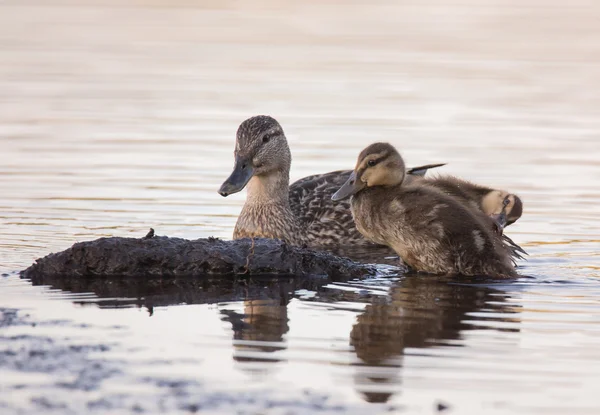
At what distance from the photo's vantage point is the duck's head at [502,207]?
860 centimetres

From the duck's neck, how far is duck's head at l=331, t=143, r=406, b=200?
4.86 feet

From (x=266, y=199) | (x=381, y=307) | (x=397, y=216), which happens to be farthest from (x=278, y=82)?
(x=381, y=307)

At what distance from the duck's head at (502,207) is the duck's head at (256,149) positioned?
160cm

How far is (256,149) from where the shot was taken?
30.6 feet

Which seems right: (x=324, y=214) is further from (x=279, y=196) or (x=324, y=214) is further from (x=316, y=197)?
(x=279, y=196)

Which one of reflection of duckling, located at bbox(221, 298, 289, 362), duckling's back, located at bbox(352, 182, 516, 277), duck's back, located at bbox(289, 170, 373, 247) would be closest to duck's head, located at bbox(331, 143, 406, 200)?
duckling's back, located at bbox(352, 182, 516, 277)

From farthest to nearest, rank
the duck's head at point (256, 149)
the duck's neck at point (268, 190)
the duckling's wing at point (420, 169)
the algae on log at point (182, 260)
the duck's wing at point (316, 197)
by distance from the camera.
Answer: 1. the duck's wing at point (316, 197)
2. the duckling's wing at point (420, 169)
3. the duck's neck at point (268, 190)
4. the duck's head at point (256, 149)
5. the algae on log at point (182, 260)

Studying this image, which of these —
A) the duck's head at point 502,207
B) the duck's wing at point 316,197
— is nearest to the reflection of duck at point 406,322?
the duck's head at point 502,207

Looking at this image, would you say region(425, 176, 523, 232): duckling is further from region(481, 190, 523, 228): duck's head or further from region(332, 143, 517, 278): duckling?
region(332, 143, 517, 278): duckling

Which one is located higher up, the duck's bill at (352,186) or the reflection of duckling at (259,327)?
the duck's bill at (352,186)

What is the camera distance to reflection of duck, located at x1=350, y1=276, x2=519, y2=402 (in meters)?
5.46

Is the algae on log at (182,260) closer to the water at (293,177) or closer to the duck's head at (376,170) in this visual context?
the water at (293,177)

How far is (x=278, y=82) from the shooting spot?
17016mm

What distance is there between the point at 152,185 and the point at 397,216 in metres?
3.44
